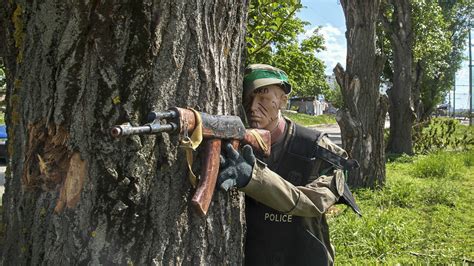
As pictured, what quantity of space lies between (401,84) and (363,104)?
672 cm

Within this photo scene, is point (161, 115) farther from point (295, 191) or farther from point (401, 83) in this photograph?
point (401, 83)

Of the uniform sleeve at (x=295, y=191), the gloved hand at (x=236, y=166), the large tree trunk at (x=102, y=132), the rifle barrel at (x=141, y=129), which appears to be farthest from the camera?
the uniform sleeve at (x=295, y=191)

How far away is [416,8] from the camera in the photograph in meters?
18.9

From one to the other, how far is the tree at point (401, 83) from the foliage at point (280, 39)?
23.3 feet

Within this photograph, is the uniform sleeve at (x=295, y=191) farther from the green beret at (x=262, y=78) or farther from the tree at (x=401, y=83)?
the tree at (x=401, y=83)

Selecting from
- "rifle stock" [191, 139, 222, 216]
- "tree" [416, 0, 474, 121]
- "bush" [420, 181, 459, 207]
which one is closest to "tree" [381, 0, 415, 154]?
"tree" [416, 0, 474, 121]

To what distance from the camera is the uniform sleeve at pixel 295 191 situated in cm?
221

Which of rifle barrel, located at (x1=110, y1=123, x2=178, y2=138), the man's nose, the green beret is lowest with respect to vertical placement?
rifle barrel, located at (x1=110, y1=123, x2=178, y2=138)

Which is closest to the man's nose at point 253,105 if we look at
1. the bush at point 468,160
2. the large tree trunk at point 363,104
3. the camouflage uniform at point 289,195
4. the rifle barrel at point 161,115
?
the camouflage uniform at point 289,195

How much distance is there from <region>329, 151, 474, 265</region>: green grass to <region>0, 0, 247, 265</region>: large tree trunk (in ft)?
10.1

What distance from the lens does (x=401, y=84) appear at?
589 inches

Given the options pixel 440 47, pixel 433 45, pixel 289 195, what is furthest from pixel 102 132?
pixel 440 47

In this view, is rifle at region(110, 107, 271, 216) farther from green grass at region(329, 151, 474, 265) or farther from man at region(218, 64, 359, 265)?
green grass at region(329, 151, 474, 265)

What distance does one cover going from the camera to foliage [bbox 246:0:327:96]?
5.64 m
